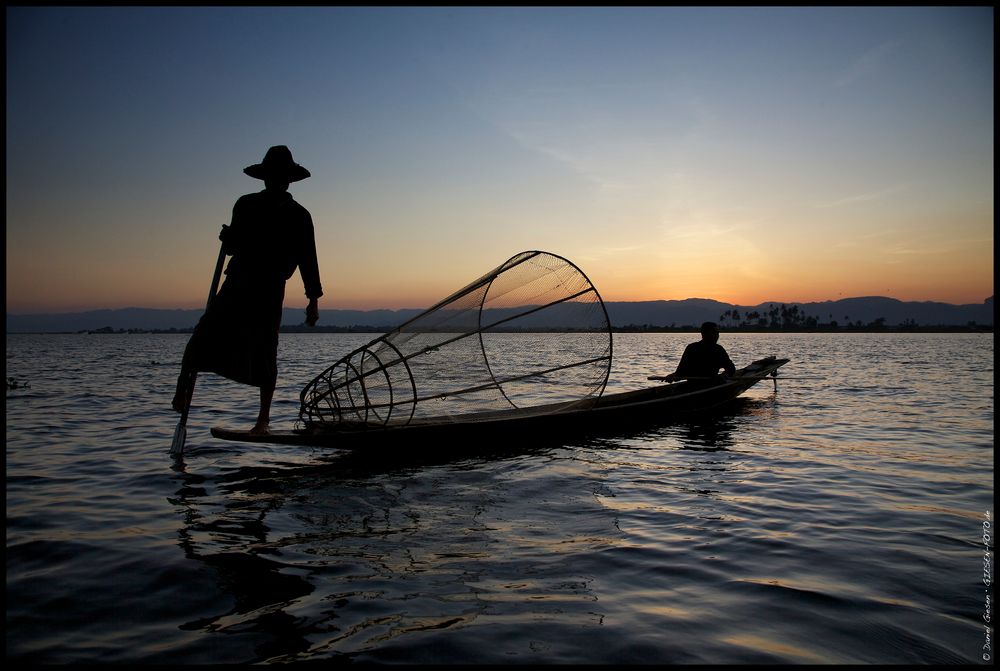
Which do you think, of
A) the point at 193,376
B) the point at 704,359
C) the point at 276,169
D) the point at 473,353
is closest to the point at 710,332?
the point at 704,359

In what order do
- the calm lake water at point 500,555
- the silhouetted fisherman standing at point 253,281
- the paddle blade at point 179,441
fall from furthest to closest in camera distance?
the paddle blade at point 179,441 → the silhouetted fisherman standing at point 253,281 → the calm lake water at point 500,555

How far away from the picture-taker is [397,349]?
6.86 m

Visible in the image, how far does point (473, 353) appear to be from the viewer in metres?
7.25

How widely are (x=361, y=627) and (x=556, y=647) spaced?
2.97ft

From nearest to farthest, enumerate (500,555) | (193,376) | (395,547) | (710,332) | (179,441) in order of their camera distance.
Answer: (500,555)
(395,547)
(193,376)
(179,441)
(710,332)

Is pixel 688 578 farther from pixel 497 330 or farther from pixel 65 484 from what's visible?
pixel 65 484

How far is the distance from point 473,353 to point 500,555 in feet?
11.6

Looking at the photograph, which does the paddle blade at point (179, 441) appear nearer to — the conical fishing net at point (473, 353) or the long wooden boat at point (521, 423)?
the long wooden boat at point (521, 423)

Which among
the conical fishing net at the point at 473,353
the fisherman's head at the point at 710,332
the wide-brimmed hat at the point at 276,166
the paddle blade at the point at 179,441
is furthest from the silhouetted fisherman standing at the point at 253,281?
the fisherman's head at the point at 710,332

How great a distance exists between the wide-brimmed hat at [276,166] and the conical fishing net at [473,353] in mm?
1964

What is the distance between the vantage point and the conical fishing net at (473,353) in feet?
22.7

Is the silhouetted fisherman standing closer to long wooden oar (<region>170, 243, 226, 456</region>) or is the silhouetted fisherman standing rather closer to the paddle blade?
long wooden oar (<region>170, 243, 226, 456</region>)

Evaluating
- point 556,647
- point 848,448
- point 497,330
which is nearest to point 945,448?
point 848,448

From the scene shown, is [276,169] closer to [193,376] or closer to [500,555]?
[193,376]
